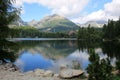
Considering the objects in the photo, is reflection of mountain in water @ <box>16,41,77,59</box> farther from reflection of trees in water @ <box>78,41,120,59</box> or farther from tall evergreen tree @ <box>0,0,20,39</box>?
tall evergreen tree @ <box>0,0,20,39</box>

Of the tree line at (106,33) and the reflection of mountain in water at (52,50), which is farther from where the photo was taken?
the tree line at (106,33)

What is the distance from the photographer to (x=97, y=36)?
15000 centimetres

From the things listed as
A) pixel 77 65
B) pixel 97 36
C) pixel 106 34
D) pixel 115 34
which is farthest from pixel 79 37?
pixel 77 65

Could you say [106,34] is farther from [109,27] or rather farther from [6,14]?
[6,14]

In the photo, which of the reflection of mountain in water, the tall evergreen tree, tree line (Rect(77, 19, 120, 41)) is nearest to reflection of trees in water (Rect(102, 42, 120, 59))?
the reflection of mountain in water

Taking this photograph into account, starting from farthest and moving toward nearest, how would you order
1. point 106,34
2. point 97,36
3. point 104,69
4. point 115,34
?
point 97,36
point 106,34
point 115,34
point 104,69

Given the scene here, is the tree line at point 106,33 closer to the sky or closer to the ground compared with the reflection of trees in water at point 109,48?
closer to the sky

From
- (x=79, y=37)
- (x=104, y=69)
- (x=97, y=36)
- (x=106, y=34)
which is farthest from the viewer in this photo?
(x=79, y=37)

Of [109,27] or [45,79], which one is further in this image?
[109,27]

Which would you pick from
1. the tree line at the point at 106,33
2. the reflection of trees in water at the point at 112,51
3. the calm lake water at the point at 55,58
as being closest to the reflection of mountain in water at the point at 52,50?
the calm lake water at the point at 55,58

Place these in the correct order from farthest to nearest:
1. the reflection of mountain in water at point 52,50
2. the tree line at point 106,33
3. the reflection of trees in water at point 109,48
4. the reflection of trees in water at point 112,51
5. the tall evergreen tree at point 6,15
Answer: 1. the tree line at point 106,33
2. the reflection of mountain in water at point 52,50
3. the reflection of trees in water at point 109,48
4. the reflection of trees in water at point 112,51
5. the tall evergreen tree at point 6,15

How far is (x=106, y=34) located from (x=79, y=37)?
120 ft

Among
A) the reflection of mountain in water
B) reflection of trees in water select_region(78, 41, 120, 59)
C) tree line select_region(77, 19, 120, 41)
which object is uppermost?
tree line select_region(77, 19, 120, 41)

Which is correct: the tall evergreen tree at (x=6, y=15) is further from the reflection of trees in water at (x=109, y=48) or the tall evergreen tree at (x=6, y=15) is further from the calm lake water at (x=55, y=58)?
the reflection of trees in water at (x=109, y=48)
